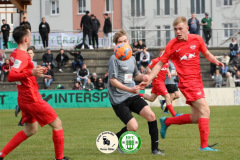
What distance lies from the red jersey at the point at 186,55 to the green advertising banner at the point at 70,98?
18145 mm

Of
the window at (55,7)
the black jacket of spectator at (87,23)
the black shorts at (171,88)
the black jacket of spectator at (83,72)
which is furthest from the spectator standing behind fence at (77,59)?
the window at (55,7)

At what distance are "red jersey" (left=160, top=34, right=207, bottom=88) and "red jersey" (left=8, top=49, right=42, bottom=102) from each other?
7.95 feet

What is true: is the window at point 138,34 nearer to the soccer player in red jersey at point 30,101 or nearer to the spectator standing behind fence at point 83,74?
the spectator standing behind fence at point 83,74

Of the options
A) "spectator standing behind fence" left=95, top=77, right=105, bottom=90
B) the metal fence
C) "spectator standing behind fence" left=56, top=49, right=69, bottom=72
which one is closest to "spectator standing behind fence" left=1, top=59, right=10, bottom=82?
"spectator standing behind fence" left=56, top=49, right=69, bottom=72

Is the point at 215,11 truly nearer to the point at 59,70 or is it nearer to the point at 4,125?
the point at 59,70

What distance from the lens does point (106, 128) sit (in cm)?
1554

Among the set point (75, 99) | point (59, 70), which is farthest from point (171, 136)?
point (59, 70)

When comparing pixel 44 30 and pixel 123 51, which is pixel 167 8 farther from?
pixel 123 51

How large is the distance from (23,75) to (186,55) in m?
2.98

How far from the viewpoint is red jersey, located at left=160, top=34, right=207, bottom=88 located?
1003 centimetres

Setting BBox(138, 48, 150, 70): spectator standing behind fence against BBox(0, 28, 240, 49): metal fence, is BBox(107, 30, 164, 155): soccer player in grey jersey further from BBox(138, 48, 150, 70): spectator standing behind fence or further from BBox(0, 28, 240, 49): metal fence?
BBox(0, 28, 240, 49): metal fence

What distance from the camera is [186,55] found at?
1003cm

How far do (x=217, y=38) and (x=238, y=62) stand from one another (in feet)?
17.5

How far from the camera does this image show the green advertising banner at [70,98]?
1111 inches
